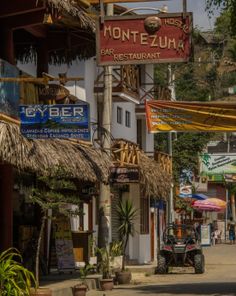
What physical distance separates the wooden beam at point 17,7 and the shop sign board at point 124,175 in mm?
6711

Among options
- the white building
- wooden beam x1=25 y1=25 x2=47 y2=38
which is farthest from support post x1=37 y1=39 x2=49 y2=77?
the white building

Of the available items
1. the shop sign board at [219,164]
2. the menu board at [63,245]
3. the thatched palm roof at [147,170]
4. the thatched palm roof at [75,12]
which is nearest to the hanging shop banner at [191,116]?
the thatched palm roof at [75,12]

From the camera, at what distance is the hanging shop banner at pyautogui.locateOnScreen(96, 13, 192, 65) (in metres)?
17.6

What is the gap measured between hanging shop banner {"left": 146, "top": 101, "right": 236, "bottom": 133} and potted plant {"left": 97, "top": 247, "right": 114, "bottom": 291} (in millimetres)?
4453

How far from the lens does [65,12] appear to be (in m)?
20.2

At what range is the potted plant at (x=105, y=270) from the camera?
75.2 ft

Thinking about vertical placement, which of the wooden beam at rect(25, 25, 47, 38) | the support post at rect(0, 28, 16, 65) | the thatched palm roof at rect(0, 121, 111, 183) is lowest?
the thatched palm roof at rect(0, 121, 111, 183)

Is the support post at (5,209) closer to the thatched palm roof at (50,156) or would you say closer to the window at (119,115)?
the thatched palm roof at (50,156)

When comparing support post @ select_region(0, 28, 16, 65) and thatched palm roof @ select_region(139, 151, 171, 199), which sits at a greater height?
support post @ select_region(0, 28, 16, 65)

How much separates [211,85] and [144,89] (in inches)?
2590

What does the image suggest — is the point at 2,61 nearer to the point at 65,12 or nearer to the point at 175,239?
the point at 65,12

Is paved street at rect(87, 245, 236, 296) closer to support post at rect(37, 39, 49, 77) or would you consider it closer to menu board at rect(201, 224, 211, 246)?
support post at rect(37, 39, 49, 77)

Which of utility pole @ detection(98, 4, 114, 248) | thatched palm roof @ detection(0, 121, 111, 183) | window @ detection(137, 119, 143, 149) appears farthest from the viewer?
window @ detection(137, 119, 143, 149)

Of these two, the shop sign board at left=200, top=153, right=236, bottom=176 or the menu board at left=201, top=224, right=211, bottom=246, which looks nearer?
the menu board at left=201, top=224, right=211, bottom=246
